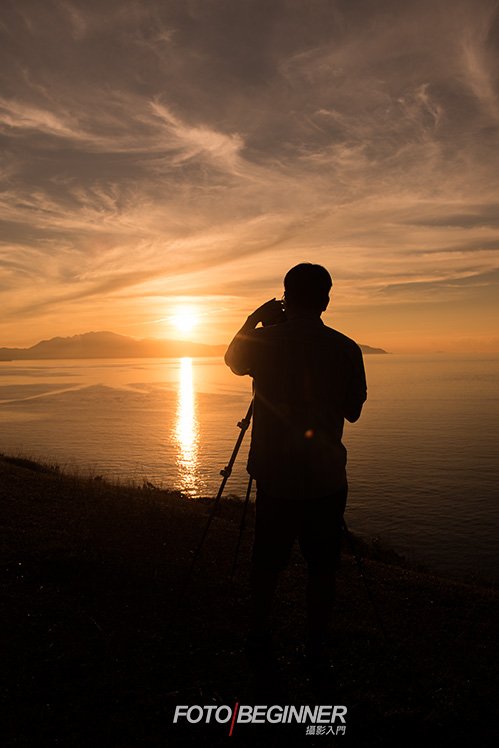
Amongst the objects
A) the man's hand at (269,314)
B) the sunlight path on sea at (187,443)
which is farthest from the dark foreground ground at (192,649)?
the sunlight path on sea at (187,443)

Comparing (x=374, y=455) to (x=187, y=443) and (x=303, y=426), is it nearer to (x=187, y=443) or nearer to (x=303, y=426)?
(x=187, y=443)

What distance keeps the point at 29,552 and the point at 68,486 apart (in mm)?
4653

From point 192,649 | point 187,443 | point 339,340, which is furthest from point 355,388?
point 187,443

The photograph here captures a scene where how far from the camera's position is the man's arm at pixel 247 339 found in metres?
4.26

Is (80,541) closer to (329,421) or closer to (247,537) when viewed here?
(247,537)

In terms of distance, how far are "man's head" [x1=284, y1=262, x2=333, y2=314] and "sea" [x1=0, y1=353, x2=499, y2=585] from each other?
1166cm

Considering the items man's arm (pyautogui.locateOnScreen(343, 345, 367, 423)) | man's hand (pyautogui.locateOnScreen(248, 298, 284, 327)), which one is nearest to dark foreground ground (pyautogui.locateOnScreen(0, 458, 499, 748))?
man's arm (pyautogui.locateOnScreen(343, 345, 367, 423))

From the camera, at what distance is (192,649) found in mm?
4770

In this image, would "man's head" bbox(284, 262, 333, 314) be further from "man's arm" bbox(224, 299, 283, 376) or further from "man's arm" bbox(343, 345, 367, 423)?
"man's arm" bbox(343, 345, 367, 423)

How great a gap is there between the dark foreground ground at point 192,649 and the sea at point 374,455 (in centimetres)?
847

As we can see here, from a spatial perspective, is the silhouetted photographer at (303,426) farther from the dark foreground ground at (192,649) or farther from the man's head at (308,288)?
Result: the dark foreground ground at (192,649)

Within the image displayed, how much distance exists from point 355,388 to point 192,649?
9.93 feet

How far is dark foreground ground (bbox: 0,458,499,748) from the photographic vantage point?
3732mm

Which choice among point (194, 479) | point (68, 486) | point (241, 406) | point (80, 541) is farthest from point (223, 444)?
point (80, 541)
